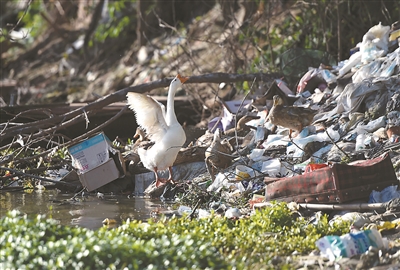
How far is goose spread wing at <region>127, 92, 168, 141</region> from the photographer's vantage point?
24.7 ft

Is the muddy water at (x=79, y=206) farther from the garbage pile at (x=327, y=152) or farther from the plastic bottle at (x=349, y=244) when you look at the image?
the plastic bottle at (x=349, y=244)

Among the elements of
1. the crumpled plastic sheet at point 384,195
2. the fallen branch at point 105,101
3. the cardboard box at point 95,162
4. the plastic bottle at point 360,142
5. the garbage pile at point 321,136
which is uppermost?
the fallen branch at point 105,101

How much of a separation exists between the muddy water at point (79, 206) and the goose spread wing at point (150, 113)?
2.58 feet

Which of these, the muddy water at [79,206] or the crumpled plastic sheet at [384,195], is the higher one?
the muddy water at [79,206]

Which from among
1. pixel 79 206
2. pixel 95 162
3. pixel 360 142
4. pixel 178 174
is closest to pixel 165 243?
pixel 79 206

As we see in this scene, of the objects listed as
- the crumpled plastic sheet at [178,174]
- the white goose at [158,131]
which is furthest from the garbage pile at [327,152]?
the white goose at [158,131]

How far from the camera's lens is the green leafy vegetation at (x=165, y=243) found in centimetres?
374

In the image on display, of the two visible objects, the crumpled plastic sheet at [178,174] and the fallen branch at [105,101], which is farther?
the fallen branch at [105,101]

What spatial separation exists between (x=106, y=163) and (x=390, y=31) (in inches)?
177

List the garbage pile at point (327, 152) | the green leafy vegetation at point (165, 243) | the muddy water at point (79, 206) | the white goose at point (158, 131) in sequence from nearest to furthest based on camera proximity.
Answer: the green leafy vegetation at point (165, 243) → the garbage pile at point (327, 152) → the muddy water at point (79, 206) → the white goose at point (158, 131)

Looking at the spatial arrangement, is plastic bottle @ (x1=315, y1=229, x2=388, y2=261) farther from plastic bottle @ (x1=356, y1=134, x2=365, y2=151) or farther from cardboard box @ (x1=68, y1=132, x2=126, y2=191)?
cardboard box @ (x1=68, y1=132, x2=126, y2=191)

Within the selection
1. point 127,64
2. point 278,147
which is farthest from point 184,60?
point 278,147

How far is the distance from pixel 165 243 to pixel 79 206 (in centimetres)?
322

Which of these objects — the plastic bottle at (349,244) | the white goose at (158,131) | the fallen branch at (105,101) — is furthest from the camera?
the fallen branch at (105,101)
